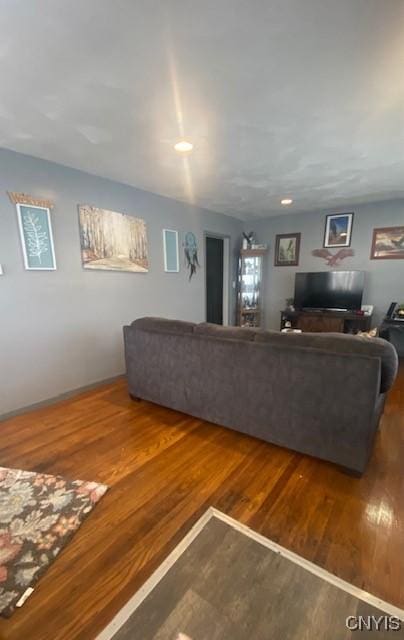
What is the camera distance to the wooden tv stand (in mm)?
4227

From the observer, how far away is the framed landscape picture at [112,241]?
9.77ft

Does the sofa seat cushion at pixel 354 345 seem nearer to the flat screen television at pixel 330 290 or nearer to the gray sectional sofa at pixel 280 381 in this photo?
the gray sectional sofa at pixel 280 381

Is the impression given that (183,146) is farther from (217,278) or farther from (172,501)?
(217,278)

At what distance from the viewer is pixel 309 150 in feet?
7.94

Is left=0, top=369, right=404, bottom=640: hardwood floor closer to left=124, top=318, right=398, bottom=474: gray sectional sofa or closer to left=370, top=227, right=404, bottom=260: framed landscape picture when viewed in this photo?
left=124, top=318, right=398, bottom=474: gray sectional sofa

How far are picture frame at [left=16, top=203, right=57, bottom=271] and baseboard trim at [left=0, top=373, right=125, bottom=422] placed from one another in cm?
131

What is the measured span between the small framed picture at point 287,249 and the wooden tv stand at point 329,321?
99 centimetres

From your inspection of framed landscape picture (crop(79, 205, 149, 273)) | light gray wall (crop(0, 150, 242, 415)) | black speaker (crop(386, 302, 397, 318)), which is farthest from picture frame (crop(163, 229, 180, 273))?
black speaker (crop(386, 302, 397, 318))

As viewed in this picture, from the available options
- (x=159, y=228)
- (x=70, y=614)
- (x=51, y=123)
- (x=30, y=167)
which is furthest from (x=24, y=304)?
(x=70, y=614)

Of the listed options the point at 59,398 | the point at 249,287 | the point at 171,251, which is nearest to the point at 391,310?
the point at 249,287

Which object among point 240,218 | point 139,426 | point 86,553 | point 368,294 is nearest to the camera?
point 86,553

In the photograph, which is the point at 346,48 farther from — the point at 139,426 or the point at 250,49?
the point at 139,426

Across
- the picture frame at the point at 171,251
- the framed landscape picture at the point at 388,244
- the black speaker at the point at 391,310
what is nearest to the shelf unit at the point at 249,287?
the picture frame at the point at 171,251

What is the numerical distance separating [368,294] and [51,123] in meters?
4.54
